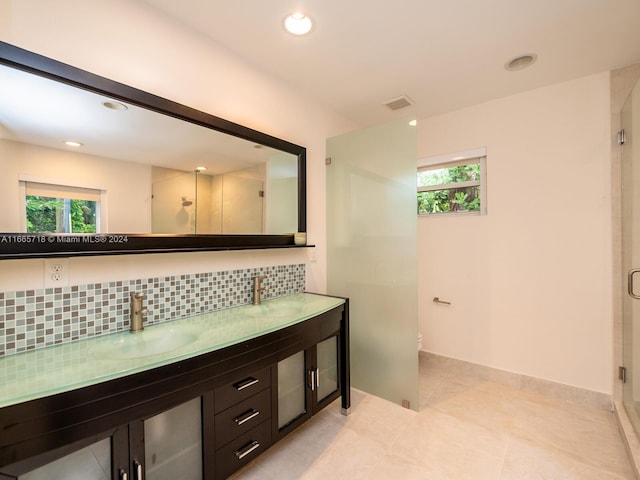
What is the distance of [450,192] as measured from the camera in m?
2.86

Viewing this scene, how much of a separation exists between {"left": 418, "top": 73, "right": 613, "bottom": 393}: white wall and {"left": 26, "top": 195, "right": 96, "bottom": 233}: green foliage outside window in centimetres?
269

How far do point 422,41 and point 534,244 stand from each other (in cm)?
179

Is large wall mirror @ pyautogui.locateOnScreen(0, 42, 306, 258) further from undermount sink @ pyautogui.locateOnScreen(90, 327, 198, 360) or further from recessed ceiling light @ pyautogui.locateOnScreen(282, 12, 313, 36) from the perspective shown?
recessed ceiling light @ pyautogui.locateOnScreen(282, 12, 313, 36)

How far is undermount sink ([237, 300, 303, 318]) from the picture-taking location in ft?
5.90

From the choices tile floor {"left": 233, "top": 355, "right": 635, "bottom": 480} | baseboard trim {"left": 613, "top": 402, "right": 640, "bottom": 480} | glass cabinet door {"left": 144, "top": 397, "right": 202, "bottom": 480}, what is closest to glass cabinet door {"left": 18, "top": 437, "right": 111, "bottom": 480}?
glass cabinet door {"left": 144, "top": 397, "right": 202, "bottom": 480}

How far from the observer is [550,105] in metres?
2.30

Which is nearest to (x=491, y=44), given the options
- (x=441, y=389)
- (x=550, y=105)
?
(x=550, y=105)

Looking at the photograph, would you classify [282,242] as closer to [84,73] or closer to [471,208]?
[84,73]

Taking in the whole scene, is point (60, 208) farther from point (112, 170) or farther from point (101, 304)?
point (101, 304)

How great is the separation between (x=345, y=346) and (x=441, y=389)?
3.47 ft

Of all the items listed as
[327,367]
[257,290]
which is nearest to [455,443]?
[327,367]

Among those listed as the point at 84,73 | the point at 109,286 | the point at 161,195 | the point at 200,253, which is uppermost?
the point at 84,73

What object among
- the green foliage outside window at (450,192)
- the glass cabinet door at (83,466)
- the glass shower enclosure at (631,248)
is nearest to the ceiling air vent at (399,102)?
the green foliage outside window at (450,192)

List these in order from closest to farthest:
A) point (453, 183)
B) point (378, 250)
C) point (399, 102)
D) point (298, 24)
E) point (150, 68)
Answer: point (150, 68)
point (298, 24)
point (378, 250)
point (399, 102)
point (453, 183)
